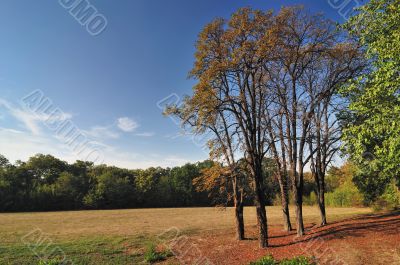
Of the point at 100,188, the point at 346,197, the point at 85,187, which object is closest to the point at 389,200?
the point at 346,197

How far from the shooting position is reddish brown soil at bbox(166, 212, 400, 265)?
12.5 meters

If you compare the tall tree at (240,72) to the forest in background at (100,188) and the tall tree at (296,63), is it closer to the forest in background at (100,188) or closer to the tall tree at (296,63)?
the tall tree at (296,63)

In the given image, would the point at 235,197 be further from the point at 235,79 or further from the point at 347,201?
the point at 347,201

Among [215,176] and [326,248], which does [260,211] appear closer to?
[215,176]

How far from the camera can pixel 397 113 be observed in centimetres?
1008

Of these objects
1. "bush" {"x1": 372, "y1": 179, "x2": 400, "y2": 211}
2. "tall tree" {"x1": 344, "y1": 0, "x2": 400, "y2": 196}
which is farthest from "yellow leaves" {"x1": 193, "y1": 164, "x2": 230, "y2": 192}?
"bush" {"x1": 372, "y1": 179, "x2": 400, "y2": 211}

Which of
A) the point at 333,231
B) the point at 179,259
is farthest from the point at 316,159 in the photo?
the point at 179,259

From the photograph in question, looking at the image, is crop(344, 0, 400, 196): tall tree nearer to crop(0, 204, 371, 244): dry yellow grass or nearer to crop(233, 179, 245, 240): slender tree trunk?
crop(233, 179, 245, 240): slender tree trunk

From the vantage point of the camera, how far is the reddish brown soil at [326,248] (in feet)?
40.9

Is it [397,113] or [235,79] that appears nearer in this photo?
[397,113]

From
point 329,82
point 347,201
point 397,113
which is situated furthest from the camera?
point 347,201

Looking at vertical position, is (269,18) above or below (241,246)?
above

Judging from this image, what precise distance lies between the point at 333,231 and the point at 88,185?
73.1 meters

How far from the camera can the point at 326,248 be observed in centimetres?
1416
